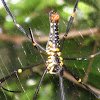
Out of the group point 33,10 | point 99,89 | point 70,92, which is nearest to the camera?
point 99,89

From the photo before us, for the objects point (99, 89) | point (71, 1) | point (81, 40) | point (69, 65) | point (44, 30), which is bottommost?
point (99, 89)

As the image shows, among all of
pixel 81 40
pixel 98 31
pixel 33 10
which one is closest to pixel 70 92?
pixel 81 40

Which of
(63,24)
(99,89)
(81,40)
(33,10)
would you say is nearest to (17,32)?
(33,10)

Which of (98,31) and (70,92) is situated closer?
(98,31)

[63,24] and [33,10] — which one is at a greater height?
[33,10]

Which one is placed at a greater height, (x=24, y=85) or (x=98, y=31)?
(x=98, y=31)

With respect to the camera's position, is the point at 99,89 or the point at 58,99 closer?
the point at 99,89

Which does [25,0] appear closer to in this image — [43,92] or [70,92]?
[43,92]

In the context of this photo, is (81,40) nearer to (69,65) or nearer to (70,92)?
(69,65)

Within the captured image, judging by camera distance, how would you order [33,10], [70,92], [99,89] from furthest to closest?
1. [70,92]
2. [33,10]
3. [99,89]
